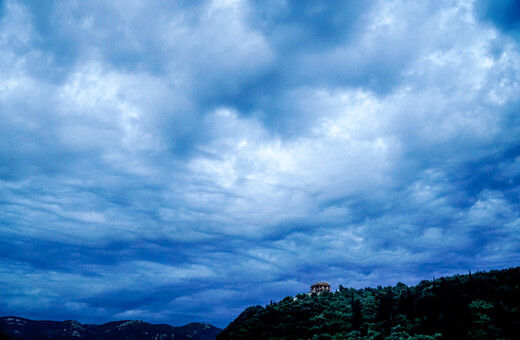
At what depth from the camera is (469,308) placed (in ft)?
359

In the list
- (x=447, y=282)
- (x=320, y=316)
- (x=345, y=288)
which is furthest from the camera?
(x=345, y=288)

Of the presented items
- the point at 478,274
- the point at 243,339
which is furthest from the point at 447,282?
the point at 243,339

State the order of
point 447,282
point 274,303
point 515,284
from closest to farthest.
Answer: point 515,284 < point 447,282 < point 274,303

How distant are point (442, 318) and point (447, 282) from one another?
44.4 m

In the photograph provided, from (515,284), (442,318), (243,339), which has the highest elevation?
(515,284)

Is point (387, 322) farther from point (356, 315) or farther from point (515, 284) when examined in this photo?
point (515, 284)

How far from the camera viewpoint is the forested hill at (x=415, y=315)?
9800cm

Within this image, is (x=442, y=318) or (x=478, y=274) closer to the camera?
(x=442, y=318)

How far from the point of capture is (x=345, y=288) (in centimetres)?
19750

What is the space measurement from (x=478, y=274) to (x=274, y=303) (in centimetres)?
9460

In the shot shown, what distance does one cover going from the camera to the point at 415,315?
389 feet

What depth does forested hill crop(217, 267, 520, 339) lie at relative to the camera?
98000 millimetres

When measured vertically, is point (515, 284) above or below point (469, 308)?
above

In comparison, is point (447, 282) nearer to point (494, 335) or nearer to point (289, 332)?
point (494, 335)
